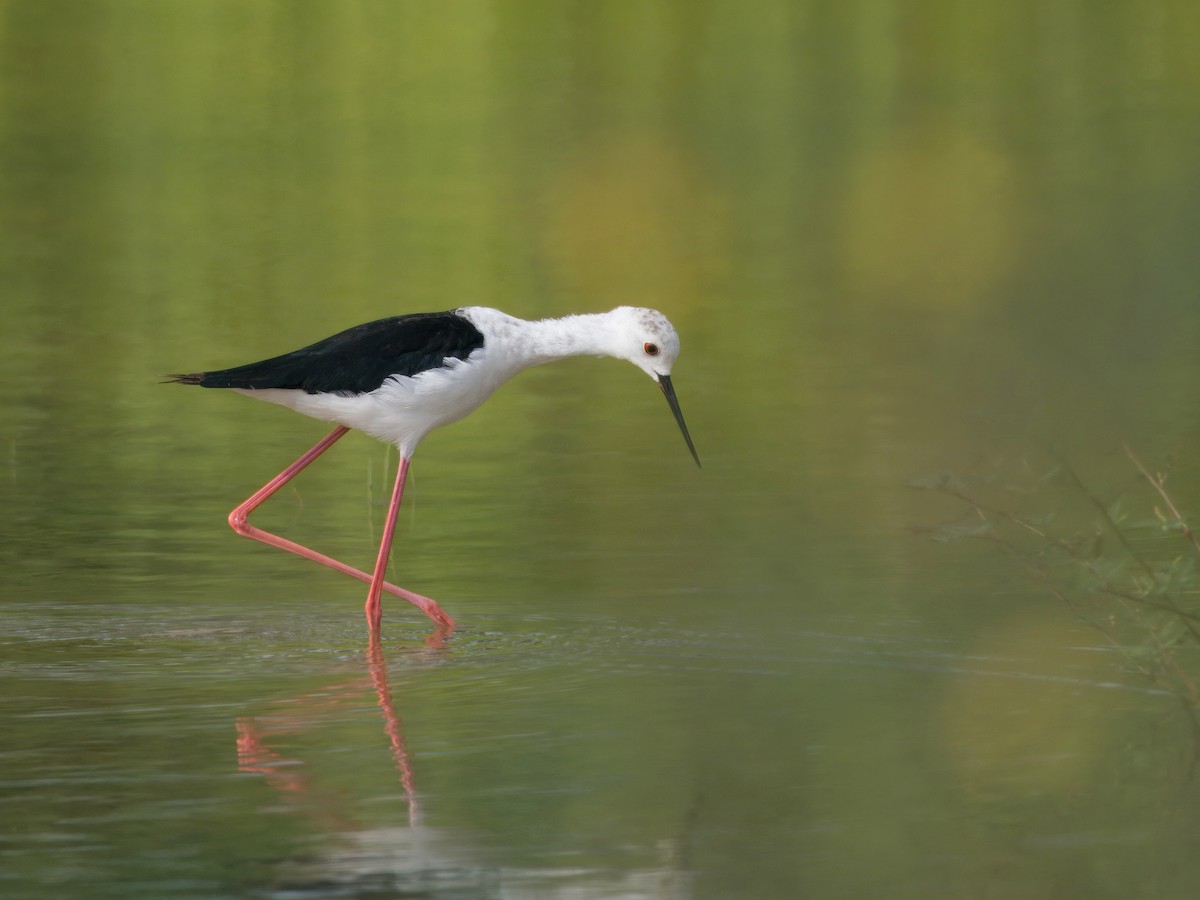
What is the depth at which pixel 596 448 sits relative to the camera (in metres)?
13.0

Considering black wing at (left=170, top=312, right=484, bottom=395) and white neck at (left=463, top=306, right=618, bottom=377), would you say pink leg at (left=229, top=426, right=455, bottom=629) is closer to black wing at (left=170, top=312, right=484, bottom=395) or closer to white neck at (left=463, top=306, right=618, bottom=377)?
black wing at (left=170, top=312, right=484, bottom=395)

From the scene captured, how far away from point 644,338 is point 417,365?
893 mm

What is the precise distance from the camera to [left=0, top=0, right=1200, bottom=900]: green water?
20.2ft

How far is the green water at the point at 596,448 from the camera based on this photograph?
20.2 feet

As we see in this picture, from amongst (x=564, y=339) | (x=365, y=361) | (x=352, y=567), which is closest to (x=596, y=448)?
(x=352, y=567)

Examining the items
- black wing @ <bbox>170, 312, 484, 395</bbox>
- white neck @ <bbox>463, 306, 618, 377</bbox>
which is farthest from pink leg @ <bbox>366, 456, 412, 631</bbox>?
white neck @ <bbox>463, 306, 618, 377</bbox>

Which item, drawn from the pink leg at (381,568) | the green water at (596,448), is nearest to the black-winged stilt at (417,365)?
the pink leg at (381,568)

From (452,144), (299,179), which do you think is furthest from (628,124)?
(299,179)

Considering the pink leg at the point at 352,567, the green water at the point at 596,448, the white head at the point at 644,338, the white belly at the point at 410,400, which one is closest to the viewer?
the green water at the point at 596,448

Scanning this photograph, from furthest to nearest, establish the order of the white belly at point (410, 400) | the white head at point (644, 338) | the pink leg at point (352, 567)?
the white head at point (644, 338), the white belly at point (410, 400), the pink leg at point (352, 567)

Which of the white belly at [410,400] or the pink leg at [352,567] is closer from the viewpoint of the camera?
the pink leg at [352,567]

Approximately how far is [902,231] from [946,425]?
10.7 metres

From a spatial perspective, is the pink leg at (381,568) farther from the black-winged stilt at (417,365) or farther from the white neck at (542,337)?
the white neck at (542,337)

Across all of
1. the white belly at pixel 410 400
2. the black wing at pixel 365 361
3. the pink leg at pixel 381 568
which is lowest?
the pink leg at pixel 381 568
